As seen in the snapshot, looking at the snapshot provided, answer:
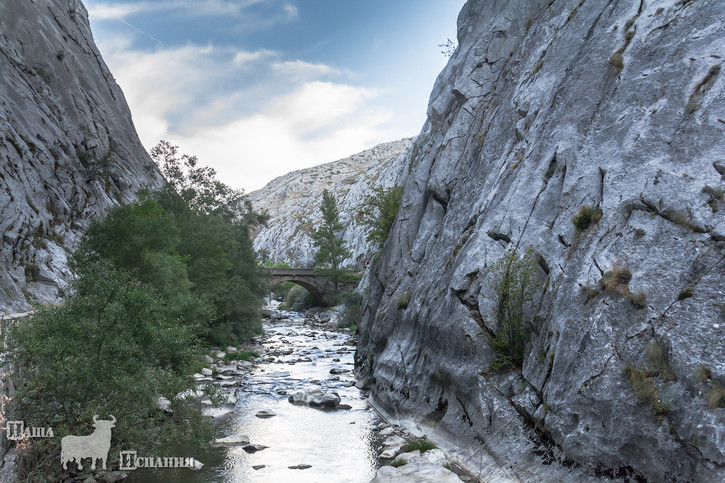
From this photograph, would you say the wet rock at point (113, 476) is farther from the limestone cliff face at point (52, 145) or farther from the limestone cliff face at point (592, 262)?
the limestone cliff face at point (52, 145)

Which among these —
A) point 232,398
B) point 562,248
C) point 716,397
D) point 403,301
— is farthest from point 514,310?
point 232,398

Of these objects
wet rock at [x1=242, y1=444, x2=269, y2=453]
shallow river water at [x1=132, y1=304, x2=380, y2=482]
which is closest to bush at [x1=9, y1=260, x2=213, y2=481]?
shallow river water at [x1=132, y1=304, x2=380, y2=482]

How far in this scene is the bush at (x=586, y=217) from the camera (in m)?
13.5

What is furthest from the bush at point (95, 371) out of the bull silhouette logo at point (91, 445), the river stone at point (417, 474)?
the river stone at point (417, 474)

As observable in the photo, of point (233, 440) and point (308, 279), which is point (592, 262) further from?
point (308, 279)

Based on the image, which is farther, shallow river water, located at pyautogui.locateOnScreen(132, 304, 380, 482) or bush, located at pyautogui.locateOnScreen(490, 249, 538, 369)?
bush, located at pyautogui.locateOnScreen(490, 249, 538, 369)

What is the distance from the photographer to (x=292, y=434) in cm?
1867

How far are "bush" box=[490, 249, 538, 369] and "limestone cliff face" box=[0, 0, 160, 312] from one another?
22.0 metres

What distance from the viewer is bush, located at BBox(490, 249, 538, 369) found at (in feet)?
47.5

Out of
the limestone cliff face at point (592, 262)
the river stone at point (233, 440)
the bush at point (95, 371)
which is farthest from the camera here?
the river stone at point (233, 440)

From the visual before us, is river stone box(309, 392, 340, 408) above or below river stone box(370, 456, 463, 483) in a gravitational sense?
below

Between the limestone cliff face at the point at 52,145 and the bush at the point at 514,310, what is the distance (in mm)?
21970

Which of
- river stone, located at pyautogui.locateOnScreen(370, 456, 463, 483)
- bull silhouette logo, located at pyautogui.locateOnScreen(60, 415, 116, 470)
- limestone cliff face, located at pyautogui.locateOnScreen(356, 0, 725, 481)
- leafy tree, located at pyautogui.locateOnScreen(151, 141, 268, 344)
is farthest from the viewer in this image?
leafy tree, located at pyautogui.locateOnScreen(151, 141, 268, 344)

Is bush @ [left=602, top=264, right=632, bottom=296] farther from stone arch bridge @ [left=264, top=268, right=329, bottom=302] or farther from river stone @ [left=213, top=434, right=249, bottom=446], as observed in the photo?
stone arch bridge @ [left=264, top=268, right=329, bottom=302]
